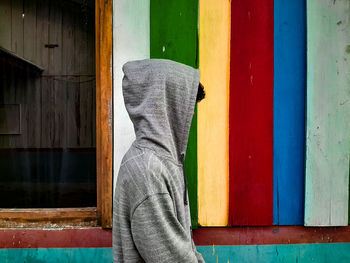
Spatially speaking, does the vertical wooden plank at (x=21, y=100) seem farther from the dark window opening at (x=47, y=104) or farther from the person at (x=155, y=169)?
the person at (x=155, y=169)

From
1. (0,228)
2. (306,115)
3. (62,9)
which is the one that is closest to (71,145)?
(0,228)

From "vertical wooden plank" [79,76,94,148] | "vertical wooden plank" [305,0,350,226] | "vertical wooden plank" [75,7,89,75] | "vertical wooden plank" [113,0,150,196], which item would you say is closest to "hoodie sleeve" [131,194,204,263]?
"vertical wooden plank" [113,0,150,196]

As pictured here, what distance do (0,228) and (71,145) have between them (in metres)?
1.07

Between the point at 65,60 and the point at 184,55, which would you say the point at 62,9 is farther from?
the point at 184,55

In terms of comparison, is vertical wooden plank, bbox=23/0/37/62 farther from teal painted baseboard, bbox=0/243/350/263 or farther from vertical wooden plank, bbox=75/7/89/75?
teal painted baseboard, bbox=0/243/350/263

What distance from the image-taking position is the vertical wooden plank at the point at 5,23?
2.84m

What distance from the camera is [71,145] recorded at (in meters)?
3.24

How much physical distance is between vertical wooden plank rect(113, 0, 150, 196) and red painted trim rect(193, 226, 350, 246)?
2.67ft

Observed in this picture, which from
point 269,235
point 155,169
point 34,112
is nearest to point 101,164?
point 155,169

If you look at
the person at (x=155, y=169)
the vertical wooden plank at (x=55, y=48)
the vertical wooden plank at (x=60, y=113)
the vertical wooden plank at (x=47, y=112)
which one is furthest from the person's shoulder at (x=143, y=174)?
the vertical wooden plank at (x=55, y=48)

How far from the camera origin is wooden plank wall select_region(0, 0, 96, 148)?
9.37 feet

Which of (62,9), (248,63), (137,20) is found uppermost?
(62,9)

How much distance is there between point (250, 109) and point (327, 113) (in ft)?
1.79

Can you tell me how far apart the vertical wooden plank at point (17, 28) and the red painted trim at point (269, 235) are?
2479 millimetres
